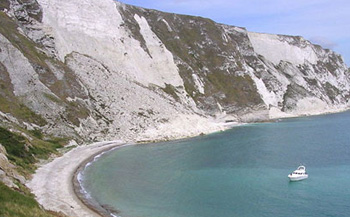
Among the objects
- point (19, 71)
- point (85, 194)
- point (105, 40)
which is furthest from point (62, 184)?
point (105, 40)

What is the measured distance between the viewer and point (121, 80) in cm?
8825

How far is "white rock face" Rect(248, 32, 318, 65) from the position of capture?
165 metres

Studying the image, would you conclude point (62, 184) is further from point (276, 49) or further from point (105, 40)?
point (276, 49)

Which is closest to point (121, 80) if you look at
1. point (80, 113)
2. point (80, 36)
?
point (80, 36)

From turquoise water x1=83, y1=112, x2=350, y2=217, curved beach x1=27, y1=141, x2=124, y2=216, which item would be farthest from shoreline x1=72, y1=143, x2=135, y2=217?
turquoise water x1=83, y1=112, x2=350, y2=217

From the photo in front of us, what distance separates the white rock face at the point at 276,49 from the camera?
6506 inches

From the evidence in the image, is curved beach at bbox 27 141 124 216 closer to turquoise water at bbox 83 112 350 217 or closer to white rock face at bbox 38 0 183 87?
turquoise water at bbox 83 112 350 217

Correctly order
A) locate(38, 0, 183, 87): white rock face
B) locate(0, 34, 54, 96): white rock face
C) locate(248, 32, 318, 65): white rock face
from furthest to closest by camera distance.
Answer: locate(248, 32, 318, 65): white rock face, locate(38, 0, 183, 87): white rock face, locate(0, 34, 54, 96): white rock face

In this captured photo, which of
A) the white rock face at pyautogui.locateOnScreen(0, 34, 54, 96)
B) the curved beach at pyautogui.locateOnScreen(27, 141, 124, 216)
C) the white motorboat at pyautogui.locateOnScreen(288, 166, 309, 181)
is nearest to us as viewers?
the curved beach at pyautogui.locateOnScreen(27, 141, 124, 216)

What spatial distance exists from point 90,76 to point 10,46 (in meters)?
19.2

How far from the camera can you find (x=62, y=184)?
39.9 metres

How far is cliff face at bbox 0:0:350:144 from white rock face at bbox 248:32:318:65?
57 cm

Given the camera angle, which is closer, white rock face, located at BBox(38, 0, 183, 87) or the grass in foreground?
the grass in foreground

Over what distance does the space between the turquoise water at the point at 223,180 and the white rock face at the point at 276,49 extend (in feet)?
320
